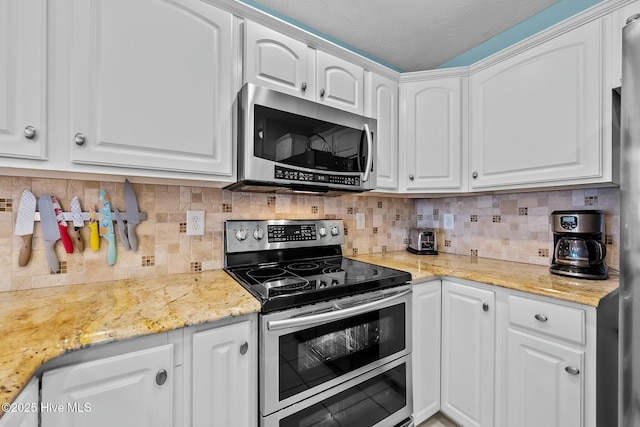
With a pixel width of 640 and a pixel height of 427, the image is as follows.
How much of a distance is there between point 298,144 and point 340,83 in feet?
1.71

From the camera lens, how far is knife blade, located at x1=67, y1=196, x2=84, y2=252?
1.22 metres

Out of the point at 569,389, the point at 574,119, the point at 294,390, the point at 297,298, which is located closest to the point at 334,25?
the point at 574,119

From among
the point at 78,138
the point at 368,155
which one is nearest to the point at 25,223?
the point at 78,138

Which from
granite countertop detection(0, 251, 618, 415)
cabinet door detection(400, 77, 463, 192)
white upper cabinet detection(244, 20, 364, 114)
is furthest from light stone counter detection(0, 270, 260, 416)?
cabinet door detection(400, 77, 463, 192)

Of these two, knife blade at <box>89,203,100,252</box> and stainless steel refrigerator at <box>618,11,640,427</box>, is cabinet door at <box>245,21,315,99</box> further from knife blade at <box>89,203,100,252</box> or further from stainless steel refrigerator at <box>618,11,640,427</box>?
stainless steel refrigerator at <box>618,11,640,427</box>

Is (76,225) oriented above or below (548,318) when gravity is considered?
above

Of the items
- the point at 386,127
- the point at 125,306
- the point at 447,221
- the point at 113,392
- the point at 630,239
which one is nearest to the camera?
the point at 630,239

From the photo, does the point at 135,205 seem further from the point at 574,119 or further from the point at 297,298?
the point at 574,119

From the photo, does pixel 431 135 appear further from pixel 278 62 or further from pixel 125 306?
pixel 125 306

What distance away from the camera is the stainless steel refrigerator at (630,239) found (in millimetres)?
625

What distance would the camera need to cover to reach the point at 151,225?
139cm

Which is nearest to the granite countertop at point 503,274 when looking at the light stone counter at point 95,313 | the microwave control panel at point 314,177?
A: the microwave control panel at point 314,177

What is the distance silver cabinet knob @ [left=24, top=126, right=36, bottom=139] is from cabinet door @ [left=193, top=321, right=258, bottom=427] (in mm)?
838

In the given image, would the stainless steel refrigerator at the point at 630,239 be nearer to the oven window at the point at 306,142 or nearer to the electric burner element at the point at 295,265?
the electric burner element at the point at 295,265
